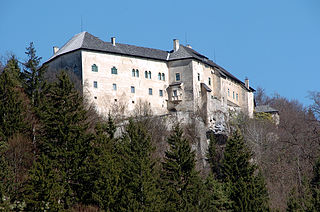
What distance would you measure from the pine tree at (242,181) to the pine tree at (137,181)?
716 cm

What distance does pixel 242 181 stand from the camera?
145 ft

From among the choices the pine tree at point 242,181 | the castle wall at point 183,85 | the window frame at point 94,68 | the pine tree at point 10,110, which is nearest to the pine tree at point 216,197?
the pine tree at point 242,181

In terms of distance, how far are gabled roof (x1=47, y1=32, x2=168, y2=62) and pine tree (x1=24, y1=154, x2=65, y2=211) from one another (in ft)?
112

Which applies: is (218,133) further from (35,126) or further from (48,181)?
(48,181)

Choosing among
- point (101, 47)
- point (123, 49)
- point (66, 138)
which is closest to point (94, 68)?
point (101, 47)

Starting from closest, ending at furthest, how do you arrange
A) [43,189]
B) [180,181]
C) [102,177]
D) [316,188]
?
[43,189], [102,177], [180,181], [316,188]

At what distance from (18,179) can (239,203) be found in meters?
16.3

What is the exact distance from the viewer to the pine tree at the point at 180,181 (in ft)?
127

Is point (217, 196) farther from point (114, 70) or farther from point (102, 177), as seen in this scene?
point (114, 70)

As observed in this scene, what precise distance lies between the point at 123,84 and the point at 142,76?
11.7 feet

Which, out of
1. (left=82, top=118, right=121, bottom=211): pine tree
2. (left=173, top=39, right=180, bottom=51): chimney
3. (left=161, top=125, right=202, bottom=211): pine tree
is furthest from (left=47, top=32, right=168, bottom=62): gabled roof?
(left=82, top=118, right=121, bottom=211): pine tree

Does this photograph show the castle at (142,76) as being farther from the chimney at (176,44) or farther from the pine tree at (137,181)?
the pine tree at (137,181)

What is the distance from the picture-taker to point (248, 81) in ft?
307

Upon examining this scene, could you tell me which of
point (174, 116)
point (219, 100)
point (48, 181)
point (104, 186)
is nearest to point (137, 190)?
point (104, 186)
